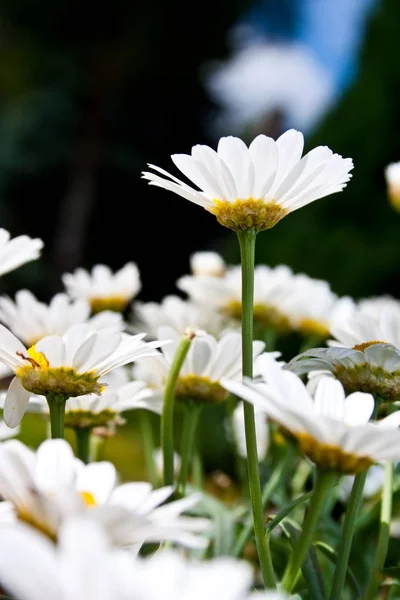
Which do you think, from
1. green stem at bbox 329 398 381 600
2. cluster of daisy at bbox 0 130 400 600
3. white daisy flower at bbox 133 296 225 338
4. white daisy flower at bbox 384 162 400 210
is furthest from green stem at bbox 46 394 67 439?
white daisy flower at bbox 384 162 400 210

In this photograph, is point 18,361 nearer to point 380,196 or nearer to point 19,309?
point 19,309

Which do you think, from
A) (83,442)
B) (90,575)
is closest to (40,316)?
(83,442)

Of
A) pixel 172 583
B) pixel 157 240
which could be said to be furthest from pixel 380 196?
pixel 157 240

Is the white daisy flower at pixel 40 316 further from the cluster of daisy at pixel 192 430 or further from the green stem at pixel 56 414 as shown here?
the green stem at pixel 56 414

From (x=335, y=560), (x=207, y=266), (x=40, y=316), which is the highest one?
(x=207, y=266)

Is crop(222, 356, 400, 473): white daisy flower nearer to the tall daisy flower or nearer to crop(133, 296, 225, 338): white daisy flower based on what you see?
the tall daisy flower

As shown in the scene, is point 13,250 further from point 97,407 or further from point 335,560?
point 335,560

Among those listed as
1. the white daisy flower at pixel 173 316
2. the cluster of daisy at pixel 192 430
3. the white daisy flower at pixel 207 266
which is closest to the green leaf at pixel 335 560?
the cluster of daisy at pixel 192 430
